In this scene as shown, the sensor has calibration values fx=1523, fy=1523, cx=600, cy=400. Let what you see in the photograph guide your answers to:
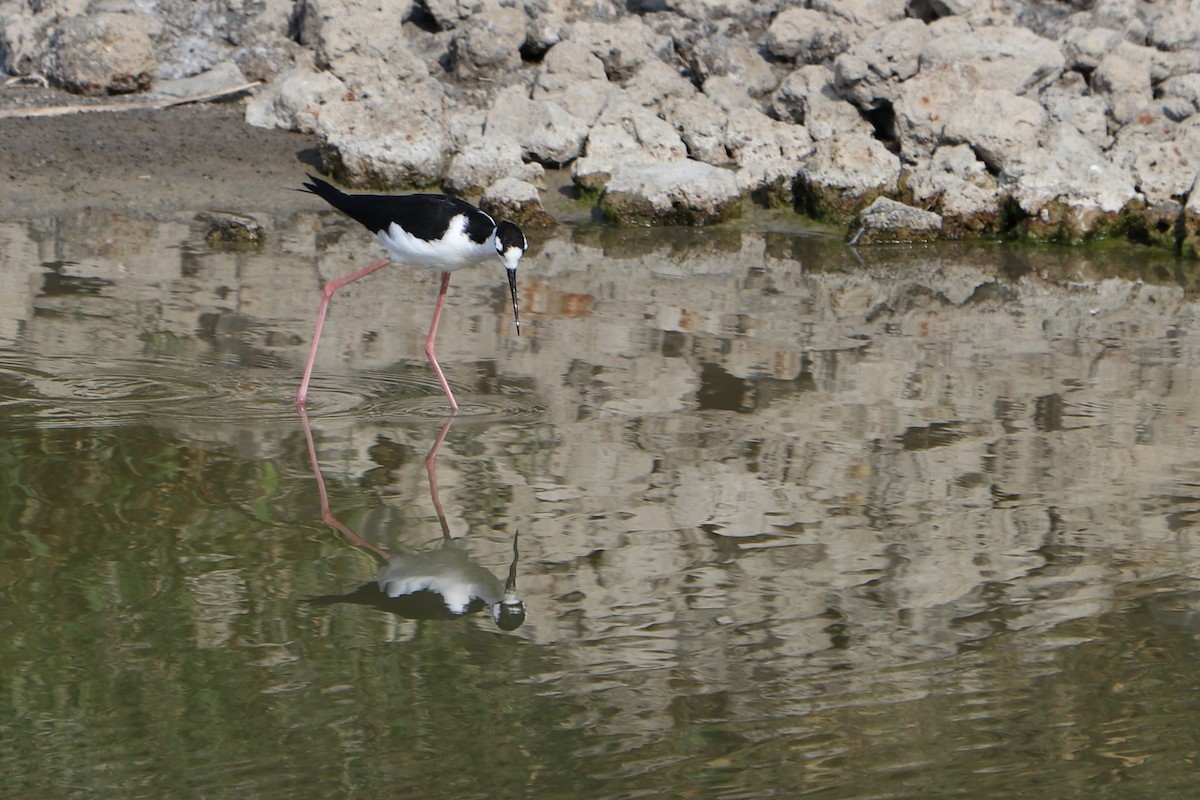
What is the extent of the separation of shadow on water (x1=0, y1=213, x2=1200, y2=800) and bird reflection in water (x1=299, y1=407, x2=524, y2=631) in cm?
2

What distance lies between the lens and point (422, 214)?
19.0 feet

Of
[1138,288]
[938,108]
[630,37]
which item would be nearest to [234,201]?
[630,37]

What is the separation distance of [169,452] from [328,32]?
781 centimetres

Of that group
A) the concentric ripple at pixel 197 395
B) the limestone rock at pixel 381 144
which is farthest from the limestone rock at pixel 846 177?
the concentric ripple at pixel 197 395

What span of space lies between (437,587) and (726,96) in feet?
28.3

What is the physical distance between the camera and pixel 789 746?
3.04m

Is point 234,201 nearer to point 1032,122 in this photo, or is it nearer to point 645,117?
point 645,117

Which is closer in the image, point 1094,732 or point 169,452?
point 1094,732

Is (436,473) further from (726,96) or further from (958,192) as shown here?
(726,96)

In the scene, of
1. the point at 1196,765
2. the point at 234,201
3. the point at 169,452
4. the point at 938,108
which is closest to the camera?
the point at 1196,765

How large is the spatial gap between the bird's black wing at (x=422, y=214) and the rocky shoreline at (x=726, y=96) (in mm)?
3890

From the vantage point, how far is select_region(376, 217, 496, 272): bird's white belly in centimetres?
567

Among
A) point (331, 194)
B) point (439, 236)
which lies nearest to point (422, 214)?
point (439, 236)

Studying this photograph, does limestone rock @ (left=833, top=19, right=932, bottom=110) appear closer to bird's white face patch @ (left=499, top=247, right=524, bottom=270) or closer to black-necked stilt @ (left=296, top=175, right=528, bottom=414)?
black-necked stilt @ (left=296, top=175, right=528, bottom=414)
